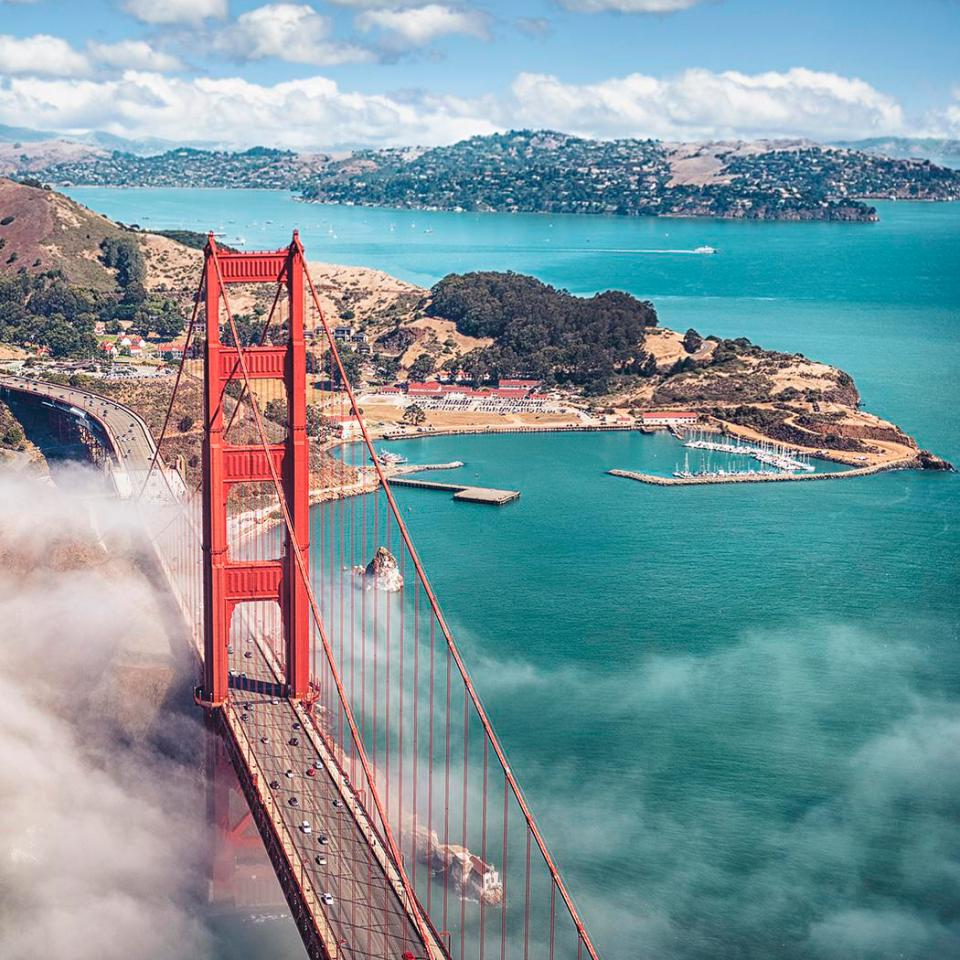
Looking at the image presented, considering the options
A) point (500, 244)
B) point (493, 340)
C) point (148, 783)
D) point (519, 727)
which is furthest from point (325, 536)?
point (500, 244)

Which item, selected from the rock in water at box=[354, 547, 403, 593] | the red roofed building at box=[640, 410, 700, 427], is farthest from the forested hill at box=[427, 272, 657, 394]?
the rock in water at box=[354, 547, 403, 593]

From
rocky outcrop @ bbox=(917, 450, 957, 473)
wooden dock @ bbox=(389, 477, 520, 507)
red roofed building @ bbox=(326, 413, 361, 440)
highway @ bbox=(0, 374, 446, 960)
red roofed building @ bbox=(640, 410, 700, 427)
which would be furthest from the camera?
red roofed building @ bbox=(640, 410, 700, 427)

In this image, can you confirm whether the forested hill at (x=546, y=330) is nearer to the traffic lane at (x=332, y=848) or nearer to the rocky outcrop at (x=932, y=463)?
the rocky outcrop at (x=932, y=463)

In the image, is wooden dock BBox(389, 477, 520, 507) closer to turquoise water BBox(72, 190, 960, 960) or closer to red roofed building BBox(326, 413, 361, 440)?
turquoise water BBox(72, 190, 960, 960)

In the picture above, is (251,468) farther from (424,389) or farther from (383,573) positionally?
(424,389)

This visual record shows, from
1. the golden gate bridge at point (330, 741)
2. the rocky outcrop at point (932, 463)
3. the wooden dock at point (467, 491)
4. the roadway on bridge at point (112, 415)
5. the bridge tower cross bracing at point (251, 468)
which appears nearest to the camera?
the golden gate bridge at point (330, 741)

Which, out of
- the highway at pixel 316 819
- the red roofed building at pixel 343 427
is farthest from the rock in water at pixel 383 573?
the red roofed building at pixel 343 427

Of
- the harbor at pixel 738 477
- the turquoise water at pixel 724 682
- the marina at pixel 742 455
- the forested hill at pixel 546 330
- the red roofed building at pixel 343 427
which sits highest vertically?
the forested hill at pixel 546 330
